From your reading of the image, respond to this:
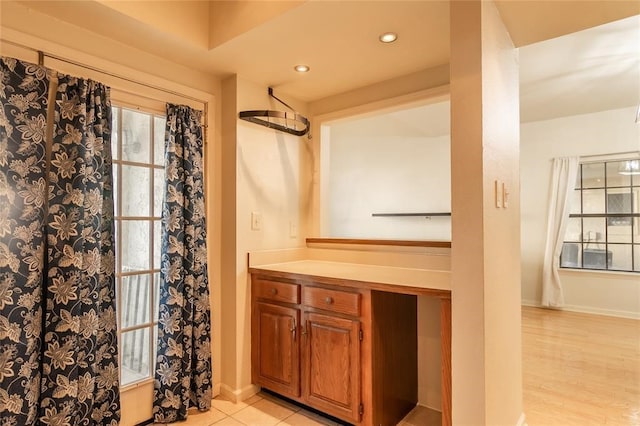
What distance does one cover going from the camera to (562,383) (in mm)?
2734

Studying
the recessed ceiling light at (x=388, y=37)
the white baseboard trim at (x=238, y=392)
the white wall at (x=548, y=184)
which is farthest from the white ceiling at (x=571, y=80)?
the white baseboard trim at (x=238, y=392)

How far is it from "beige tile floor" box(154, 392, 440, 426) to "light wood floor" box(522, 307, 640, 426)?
2.28ft

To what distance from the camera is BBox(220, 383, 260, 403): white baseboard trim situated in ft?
8.02

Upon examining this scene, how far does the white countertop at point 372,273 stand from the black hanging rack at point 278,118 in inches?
41.0

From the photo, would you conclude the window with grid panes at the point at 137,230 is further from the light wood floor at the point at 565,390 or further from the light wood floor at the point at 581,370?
the light wood floor at the point at 581,370

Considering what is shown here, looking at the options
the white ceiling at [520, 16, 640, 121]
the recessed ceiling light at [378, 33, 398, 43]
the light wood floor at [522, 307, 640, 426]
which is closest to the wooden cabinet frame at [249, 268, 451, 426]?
the light wood floor at [522, 307, 640, 426]

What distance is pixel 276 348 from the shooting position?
239 centimetres

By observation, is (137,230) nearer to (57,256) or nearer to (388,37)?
(57,256)

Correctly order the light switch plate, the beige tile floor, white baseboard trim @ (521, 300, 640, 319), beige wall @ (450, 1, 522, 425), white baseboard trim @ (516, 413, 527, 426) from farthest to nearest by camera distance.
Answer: white baseboard trim @ (521, 300, 640, 319) → the light switch plate → the beige tile floor → white baseboard trim @ (516, 413, 527, 426) → beige wall @ (450, 1, 522, 425)

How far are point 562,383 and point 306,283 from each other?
2.21 m

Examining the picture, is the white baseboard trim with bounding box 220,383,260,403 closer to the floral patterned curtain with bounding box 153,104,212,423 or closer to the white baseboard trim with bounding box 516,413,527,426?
the floral patterned curtain with bounding box 153,104,212,423

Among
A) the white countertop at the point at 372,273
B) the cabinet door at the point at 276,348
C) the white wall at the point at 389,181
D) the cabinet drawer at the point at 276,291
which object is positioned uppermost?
the white wall at the point at 389,181

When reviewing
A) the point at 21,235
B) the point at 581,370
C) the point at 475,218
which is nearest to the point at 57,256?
the point at 21,235

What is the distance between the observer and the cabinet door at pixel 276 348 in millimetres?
2289
